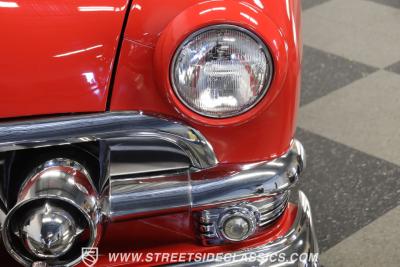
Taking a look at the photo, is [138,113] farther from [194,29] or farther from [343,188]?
[343,188]

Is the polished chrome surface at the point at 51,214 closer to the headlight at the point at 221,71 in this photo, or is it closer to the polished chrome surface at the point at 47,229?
the polished chrome surface at the point at 47,229

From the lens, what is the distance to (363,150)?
2053mm

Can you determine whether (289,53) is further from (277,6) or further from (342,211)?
(342,211)

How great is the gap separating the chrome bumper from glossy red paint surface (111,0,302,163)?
0.17 meters

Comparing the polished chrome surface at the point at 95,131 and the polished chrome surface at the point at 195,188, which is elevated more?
the polished chrome surface at the point at 95,131

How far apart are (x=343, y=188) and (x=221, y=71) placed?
975mm

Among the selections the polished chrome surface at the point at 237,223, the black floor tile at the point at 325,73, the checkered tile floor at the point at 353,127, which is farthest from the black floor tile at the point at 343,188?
the polished chrome surface at the point at 237,223

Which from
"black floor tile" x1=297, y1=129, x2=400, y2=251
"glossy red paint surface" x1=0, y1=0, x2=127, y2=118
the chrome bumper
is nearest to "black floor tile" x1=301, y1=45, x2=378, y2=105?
"black floor tile" x1=297, y1=129, x2=400, y2=251

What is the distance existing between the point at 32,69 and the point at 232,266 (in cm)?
46

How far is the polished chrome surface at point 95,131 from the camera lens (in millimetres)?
1004

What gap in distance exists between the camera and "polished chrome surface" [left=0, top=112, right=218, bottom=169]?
1004 mm

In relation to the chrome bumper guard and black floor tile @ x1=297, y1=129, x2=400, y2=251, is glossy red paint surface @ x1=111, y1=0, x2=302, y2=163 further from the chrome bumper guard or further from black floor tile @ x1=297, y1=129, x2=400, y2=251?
black floor tile @ x1=297, y1=129, x2=400, y2=251

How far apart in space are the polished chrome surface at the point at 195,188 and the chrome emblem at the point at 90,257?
8cm

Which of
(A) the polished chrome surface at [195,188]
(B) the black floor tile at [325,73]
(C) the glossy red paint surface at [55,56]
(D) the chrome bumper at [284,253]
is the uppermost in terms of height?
(C) the glossy red paint surface at [55,56]
